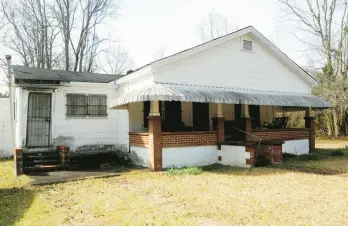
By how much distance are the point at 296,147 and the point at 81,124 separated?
10.6 m

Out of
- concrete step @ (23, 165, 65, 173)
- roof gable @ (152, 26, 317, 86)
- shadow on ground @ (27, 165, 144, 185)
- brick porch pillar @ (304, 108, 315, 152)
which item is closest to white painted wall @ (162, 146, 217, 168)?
shadow on ground @ (27, 165, 144, 185)

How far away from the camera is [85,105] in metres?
12.8

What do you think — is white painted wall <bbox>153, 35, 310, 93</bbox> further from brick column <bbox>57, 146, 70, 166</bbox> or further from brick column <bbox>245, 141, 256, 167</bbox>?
brick column <bbox>57, 146, 70, 166</bbox>

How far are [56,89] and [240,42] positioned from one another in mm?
8322

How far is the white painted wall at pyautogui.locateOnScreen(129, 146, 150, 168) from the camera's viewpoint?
11.2m

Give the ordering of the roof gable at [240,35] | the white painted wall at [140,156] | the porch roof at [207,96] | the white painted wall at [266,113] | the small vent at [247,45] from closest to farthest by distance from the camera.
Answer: the porch roof at [207,96], the roof gable at [240,35], the white painted wall at [140,156], the small vent at [247,45], the white painted wall at [266,113]

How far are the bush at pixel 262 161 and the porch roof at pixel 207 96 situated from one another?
7.25 feet

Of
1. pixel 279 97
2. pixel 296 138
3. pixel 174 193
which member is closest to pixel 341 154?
pixel 296 138

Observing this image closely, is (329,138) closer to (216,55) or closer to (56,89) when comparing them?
(216,55)

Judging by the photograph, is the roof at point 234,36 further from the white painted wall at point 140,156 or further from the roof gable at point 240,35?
the white painted wall at point 140,156

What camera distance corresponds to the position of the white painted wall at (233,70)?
37.4ft

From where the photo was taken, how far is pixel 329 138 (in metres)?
25.8

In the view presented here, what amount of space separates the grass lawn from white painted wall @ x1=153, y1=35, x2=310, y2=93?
150 inches

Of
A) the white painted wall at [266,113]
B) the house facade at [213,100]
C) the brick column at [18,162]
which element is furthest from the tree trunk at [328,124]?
the brick column at [18,162]
